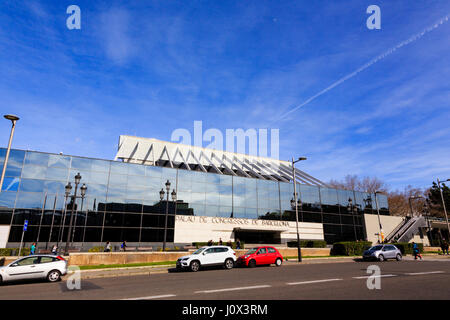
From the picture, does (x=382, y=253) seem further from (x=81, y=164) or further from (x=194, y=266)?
(x=81, y=164)

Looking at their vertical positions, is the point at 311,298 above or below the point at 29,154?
below

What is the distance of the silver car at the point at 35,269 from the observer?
1295 centimetres

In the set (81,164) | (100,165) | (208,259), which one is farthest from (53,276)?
(100,165)

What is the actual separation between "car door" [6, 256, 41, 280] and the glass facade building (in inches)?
612

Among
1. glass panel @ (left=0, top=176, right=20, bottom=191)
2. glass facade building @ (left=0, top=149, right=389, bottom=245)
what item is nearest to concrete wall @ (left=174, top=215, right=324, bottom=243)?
glass facade building @ (left=0, top=149, right=389, bottom=245)

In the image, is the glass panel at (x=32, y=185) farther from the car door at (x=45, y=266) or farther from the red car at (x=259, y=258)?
the red car at (x=259, y=258)
